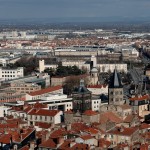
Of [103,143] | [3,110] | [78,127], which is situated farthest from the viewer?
[3,110]

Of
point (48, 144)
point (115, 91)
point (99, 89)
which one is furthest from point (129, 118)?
point (99, 89)

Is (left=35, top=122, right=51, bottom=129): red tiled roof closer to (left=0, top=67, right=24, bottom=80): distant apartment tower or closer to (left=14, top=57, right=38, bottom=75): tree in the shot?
(left=0, top=67, right=24, bottom=80): distant apartment tower

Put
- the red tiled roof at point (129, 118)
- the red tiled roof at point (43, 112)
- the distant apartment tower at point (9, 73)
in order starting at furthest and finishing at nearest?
the distant apartment tower at point (9, 73) → the red tiled roof at point (43, 112) → the red tiled roof at point (129, 118)

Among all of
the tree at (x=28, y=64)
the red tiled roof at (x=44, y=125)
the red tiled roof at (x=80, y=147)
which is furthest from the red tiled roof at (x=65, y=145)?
the tree at (x=28, y=64)

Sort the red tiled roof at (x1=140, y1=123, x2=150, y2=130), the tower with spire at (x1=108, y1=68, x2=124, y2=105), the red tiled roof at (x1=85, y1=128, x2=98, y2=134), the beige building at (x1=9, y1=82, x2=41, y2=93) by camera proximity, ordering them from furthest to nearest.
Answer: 1. the beige building at (x1=9, y1=82, x2=41, y2=93)
2. the tower with spire at (x1=108, y1=68, x2=124, y2=105)
3. the red tiled roof at (x1=140, y1=123, x2=150, y2=130)
4. the red tiled roof at (x1=85, y1=128, x2=98, y2=134)

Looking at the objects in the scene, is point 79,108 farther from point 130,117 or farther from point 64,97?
point 64,97

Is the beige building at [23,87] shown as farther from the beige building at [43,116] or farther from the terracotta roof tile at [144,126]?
the terracotta roof tile at [144,126]

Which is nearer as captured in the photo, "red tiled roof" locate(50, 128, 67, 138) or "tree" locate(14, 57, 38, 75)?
"red tiled roof" locate(50, 128, 67, 138)

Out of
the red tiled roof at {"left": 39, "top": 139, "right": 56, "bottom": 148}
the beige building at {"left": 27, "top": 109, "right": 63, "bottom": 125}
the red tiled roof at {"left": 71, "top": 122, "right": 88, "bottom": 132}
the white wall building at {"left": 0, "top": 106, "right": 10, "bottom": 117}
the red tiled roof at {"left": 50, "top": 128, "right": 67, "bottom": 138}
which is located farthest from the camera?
the white wall building at {"left": 0, "top": 106, "right": 10, "bottom": 117}

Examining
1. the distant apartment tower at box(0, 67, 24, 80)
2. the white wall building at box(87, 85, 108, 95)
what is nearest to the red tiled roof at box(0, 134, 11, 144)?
the white wall building at box(87, 85, 108, 95)

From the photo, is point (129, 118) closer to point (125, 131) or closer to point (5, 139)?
point (125, 131)

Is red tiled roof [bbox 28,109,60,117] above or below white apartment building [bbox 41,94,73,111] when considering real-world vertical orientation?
above

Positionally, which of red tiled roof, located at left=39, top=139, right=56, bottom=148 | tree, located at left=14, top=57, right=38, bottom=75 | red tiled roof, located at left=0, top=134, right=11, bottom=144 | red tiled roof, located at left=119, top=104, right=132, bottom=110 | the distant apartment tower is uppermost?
red tiled roof, located at left=39, top=139, right=56, bottom=148
